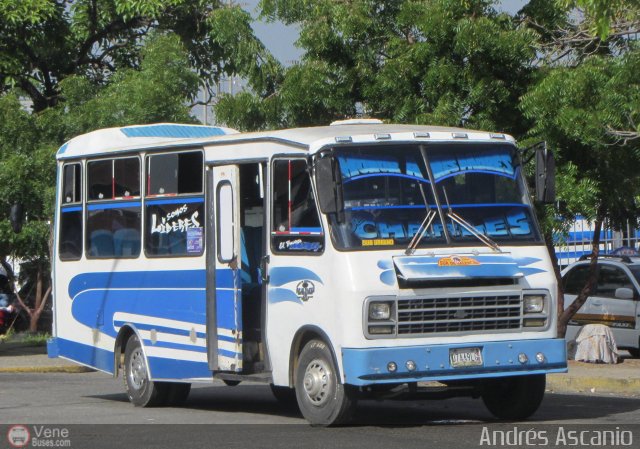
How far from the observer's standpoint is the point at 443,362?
37.8 ft

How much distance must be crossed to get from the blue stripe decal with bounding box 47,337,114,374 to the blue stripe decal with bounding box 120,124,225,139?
8.89ft

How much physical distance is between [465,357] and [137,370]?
4874 mm

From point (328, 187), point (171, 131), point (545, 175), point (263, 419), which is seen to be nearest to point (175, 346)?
point (263, 419)

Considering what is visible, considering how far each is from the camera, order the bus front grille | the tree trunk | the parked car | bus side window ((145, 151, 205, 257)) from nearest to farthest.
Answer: the bus front grille, bus side window ((145, 151, 205, 257)), the tree trunk, the parked car

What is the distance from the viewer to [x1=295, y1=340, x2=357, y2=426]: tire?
11.6 meters

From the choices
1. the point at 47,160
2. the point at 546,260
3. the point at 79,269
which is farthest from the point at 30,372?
the point at 546,260

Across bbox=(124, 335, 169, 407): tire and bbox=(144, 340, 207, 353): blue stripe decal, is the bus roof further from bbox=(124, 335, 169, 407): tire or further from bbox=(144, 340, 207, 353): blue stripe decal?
bbox=(124, 335, 169, 407): tire

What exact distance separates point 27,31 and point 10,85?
48.0 inches

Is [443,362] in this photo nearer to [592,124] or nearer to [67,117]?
[592,124]

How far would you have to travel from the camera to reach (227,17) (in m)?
22.5

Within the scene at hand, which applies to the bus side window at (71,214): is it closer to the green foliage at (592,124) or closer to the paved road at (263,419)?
the paved road at (263,419)

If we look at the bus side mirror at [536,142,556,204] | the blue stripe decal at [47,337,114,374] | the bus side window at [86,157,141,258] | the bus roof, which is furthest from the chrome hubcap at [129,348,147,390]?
the bus side mirror at [536,142,556,204]

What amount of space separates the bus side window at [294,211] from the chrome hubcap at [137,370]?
316 cm

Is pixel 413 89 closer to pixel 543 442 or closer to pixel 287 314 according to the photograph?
pixel 287 314
